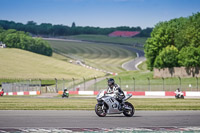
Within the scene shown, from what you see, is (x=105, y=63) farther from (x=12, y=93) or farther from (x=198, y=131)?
(x=198, y=131)

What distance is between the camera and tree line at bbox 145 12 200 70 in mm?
90581

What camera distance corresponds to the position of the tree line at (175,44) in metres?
90.6

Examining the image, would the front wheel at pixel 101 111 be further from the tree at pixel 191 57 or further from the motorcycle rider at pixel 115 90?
the tree at pixel 191 57

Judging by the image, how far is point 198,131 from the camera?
599 inches

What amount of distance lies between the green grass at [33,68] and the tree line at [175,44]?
26.7 meters

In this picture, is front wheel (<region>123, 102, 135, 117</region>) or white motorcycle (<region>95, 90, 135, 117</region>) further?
front wheel (<region>123, 102, 135, 117</region>)

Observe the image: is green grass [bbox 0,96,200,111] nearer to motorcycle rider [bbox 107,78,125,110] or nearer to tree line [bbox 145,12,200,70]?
motorcycle rider [bbox 107,78,125,110]

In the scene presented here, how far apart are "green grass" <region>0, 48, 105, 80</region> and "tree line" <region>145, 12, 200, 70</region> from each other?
26.7 meters

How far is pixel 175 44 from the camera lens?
10356cm

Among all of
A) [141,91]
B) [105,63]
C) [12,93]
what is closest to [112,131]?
[141,91]

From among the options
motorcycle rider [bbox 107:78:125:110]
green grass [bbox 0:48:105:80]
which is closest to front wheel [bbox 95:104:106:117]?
motorcycle rider [bbox 107:78:125:110]

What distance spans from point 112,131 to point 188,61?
2973 inches

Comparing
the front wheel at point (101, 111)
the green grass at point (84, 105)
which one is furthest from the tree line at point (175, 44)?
the front wheel at point (101, 111)

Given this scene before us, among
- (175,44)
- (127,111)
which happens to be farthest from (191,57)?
(127,111)
